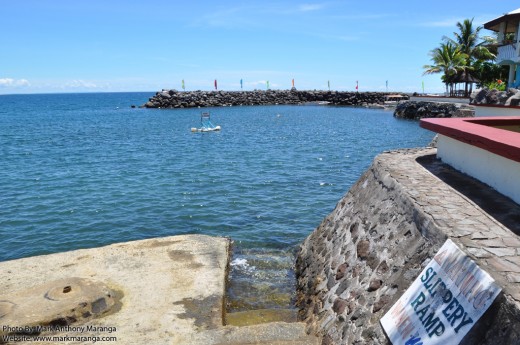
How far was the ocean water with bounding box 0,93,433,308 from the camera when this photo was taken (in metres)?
14.3

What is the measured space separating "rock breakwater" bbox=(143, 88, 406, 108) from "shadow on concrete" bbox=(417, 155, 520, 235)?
85.2m

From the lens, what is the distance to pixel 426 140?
37125 millimetres

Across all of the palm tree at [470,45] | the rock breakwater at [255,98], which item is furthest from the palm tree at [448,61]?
the rock breakwater at [255,98]

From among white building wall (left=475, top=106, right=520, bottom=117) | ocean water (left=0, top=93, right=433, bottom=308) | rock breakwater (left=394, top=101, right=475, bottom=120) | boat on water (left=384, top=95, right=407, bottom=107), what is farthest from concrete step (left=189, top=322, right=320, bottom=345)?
boat on water (left=384, top=95, right=407, bottom=107)

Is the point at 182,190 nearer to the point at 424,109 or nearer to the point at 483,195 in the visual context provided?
the point at 483,195

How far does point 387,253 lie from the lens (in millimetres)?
6844

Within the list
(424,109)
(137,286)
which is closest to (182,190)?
(137,286)

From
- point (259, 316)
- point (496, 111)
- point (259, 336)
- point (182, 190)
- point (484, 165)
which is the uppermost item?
point (496, 111)

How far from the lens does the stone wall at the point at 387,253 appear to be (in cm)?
472

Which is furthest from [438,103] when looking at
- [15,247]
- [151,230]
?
[15,247]

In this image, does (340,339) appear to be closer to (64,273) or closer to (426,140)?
(64,273)

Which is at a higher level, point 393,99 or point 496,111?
point 496,111

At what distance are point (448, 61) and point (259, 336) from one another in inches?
2295

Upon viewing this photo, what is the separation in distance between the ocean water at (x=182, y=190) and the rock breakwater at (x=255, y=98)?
53.1m
